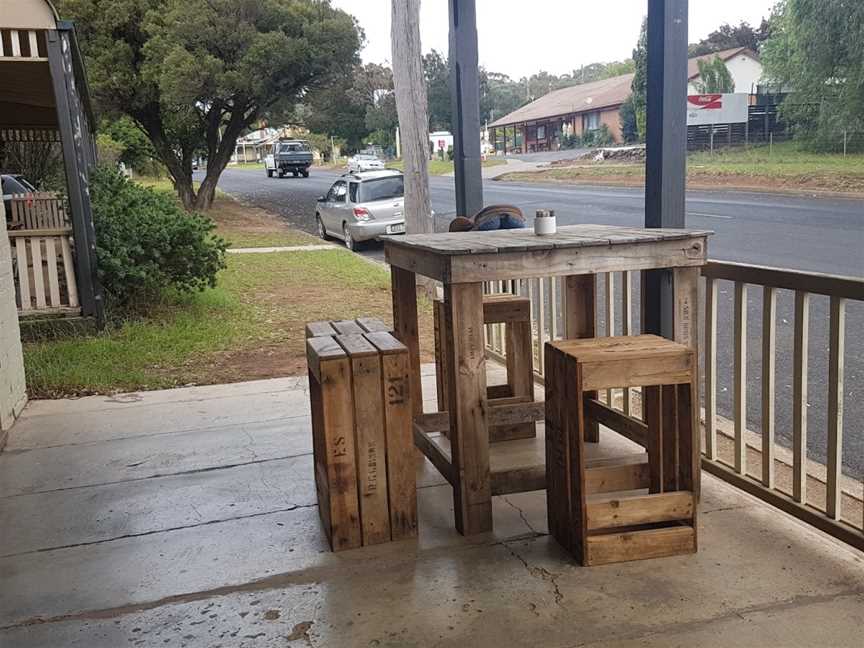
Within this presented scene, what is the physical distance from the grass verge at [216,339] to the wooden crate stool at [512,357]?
7.34 feet

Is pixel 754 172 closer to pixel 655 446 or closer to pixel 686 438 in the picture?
pixel 655 446

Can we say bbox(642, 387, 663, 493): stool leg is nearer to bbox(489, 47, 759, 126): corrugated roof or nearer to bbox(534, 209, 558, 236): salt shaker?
bbox(534, 209, 558, 236): salt shaker

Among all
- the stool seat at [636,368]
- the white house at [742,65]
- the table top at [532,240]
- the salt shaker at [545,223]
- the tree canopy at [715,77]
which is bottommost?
the stool seat at [636,368]

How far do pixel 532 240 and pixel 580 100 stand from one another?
166 ft

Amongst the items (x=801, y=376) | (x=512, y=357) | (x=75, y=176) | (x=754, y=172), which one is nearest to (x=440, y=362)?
(x=512, y=357)

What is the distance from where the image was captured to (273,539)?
3.36m

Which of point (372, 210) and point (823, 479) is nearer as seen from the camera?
point (823, 479)

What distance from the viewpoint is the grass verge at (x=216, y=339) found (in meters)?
6.26

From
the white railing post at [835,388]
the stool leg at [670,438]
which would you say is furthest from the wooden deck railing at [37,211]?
the white railing post at [835,388]

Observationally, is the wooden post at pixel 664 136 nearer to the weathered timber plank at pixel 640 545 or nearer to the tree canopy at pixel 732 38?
the weathered timber plank at pixel 640 545

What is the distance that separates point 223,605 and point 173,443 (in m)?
2.00

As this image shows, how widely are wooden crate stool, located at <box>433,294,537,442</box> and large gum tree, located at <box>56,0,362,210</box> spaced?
1626 cm

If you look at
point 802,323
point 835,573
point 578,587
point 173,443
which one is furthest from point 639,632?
point 173,443

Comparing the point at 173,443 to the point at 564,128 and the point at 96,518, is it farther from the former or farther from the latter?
the point at 564,128
